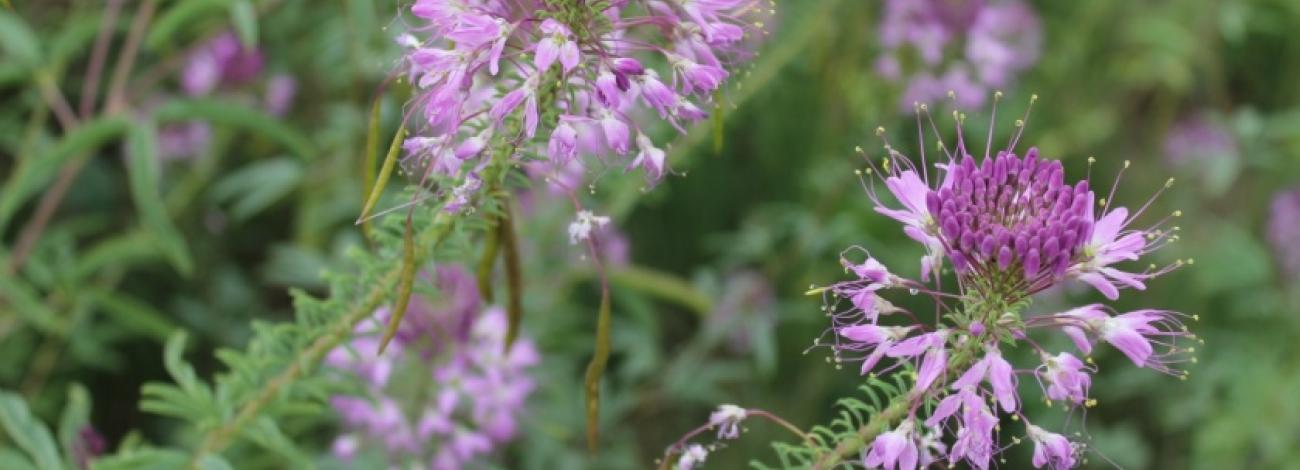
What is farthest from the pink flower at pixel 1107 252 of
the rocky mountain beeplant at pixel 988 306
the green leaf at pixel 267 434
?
the green leaf at pixel 267 434

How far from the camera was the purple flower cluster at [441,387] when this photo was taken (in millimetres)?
2295

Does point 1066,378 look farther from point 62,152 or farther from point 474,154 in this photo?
point 62,152

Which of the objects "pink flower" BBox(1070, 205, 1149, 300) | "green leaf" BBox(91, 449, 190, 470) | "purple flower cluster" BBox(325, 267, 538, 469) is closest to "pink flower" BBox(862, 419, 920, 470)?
"pink flower" BBox(1070, 205, 1149, 300)

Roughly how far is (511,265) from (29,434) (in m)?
0.78

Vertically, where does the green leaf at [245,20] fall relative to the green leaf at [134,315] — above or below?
above

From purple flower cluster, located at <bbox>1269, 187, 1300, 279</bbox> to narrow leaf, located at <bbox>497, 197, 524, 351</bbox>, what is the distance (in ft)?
9.58

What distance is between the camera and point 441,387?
2350 mm

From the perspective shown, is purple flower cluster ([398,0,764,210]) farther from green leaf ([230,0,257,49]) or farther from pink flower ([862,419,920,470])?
green leaf ([230,0,257,49])

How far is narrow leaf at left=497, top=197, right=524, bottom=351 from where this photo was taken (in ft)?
5.30

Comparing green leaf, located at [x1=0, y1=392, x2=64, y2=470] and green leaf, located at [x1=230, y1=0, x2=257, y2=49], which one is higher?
green leaf, located at [x1=230, y1=0, x2=257, y2=49]

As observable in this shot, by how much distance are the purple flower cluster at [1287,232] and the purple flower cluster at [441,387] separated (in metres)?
2.56

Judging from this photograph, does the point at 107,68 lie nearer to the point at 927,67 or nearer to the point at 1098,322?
the point at 927,67

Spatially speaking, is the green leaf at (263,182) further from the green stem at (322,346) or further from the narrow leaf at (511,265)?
the narrow leaf at (511,265)

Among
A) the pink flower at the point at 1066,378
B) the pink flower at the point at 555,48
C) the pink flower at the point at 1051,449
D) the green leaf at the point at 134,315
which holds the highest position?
the pink flower at the point at 555,48
